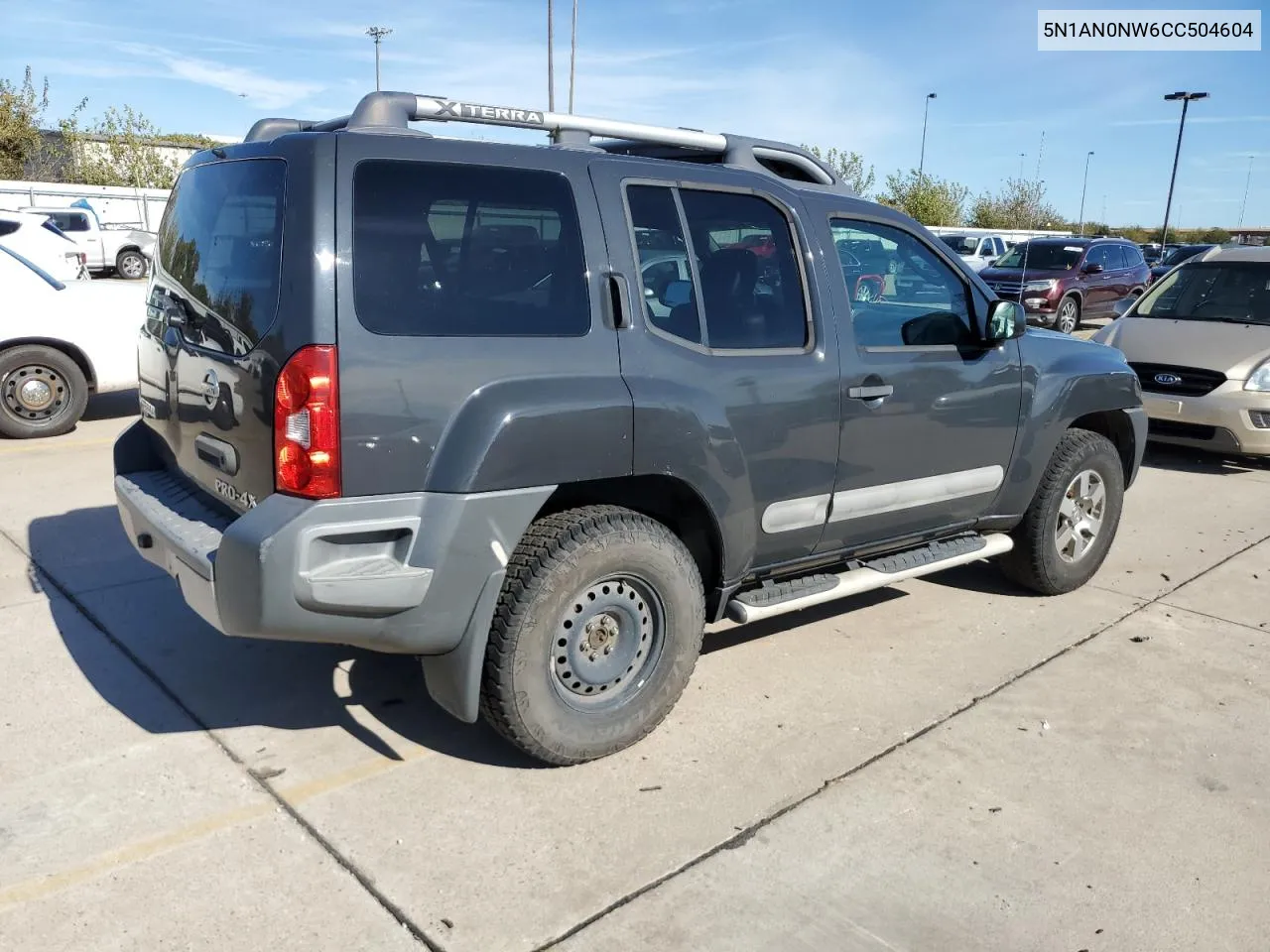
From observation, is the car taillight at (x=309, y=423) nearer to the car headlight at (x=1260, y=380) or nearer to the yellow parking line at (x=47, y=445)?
the yellow parking line at (x=47, y=445)

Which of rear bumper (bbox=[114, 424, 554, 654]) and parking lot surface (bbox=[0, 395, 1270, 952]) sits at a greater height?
rear bumper (bbox=[114, 424, 554, 654])

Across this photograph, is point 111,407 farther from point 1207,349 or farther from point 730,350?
point 1207,349

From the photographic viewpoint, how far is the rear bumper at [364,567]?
2848mm

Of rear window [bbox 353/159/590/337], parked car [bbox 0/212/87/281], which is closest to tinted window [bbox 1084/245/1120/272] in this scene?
parked car [bbox 0/212/87/281]

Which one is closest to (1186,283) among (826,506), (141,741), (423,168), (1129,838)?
(826,506)

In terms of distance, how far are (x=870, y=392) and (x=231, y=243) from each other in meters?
2.29

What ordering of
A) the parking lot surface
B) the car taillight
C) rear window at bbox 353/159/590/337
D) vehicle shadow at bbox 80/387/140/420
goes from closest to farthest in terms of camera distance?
the parking lot surface < the car taillight < rear window at bbox 353/159/590/337 < vehicle shadow at bbox 80/387/140/420

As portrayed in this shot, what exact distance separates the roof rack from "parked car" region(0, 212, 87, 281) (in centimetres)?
1222

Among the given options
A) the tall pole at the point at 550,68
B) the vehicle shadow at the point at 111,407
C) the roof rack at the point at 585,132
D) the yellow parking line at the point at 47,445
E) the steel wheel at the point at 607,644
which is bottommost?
the yellow parking line at the point at 47,445

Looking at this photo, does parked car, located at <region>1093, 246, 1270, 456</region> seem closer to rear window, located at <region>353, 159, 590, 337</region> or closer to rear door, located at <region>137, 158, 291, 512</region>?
rear window, located at <region>353, 159, 590, 337</region>

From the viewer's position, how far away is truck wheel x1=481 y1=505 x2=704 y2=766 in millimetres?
3197

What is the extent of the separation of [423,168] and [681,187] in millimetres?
969

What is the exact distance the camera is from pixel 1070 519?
17.0 ft

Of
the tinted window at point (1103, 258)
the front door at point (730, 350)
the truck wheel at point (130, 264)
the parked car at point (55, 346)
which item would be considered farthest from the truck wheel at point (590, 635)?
the truck wheel at point (130, 264)
